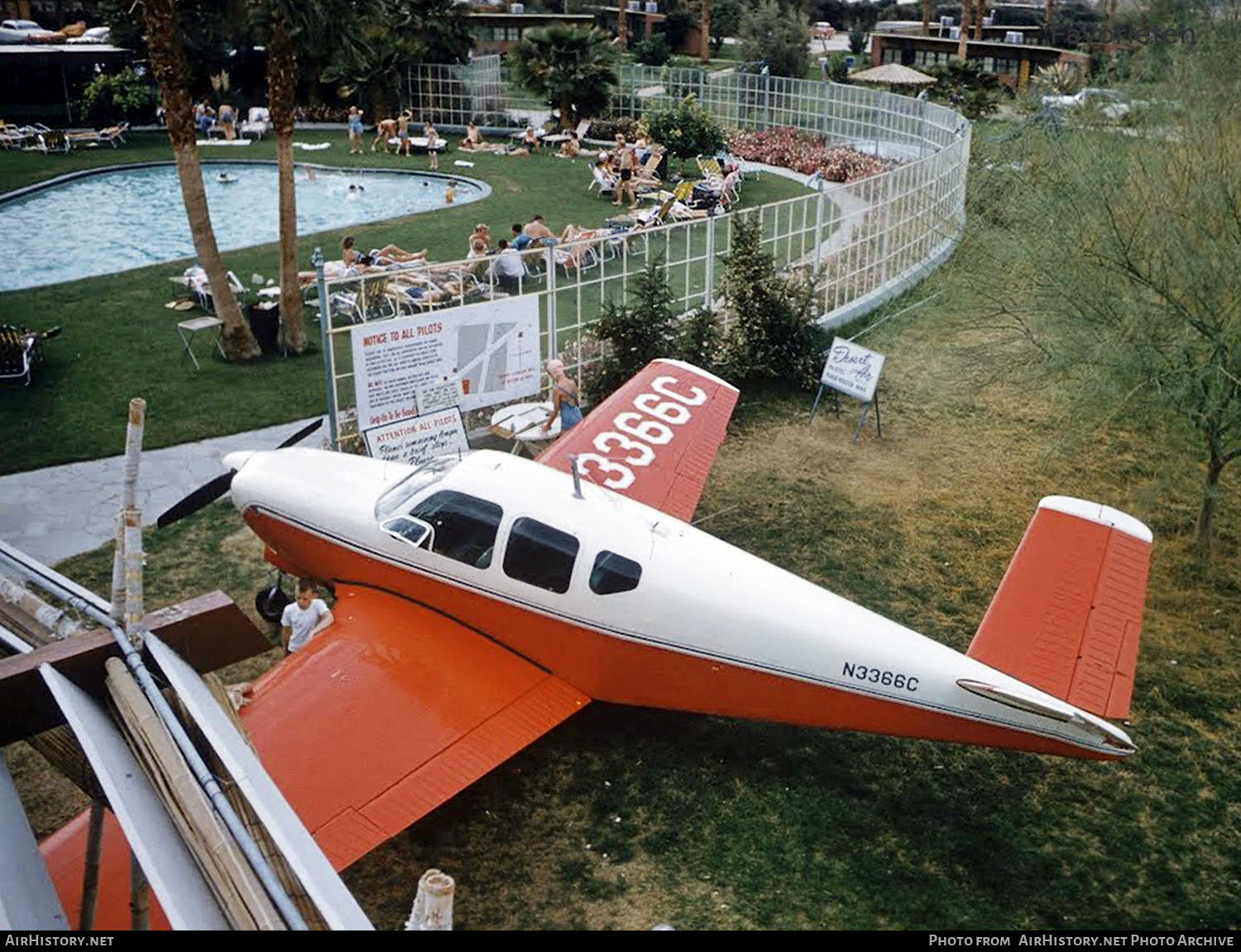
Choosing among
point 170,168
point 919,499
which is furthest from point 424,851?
point 170,168

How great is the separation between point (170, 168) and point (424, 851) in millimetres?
29818

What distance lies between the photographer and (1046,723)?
7.12 meters

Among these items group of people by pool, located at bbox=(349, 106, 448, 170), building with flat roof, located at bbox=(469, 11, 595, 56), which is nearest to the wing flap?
group of people by pool, located at bbox=(349, 106, 448, 170)

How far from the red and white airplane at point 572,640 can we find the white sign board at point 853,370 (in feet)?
20.6

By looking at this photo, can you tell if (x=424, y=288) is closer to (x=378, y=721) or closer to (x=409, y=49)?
(x=378, y=721)

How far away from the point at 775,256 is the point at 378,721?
1151cm

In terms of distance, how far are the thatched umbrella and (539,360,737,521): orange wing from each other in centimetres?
3117

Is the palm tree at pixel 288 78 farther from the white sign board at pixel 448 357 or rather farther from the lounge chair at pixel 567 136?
the lounge chair at pixel 567 136

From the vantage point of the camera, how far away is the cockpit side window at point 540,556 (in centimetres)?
831

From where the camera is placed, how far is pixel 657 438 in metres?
11.5

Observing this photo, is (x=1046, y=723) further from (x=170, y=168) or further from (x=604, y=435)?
(x=170, y=168)

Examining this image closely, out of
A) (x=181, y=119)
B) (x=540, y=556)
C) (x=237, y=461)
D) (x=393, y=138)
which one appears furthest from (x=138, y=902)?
(x=393, y=138)

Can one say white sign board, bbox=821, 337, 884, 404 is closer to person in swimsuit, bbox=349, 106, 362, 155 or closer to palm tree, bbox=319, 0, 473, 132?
palm tree, bbox=319, 0, 473, 132

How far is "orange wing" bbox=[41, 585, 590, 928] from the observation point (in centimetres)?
673
